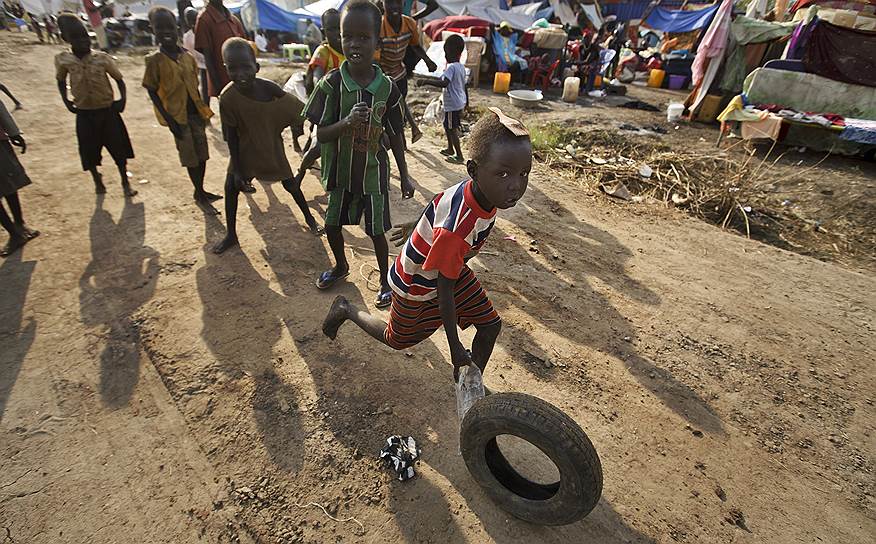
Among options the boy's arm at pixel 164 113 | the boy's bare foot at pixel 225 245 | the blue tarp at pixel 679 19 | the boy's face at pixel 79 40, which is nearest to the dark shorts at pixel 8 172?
the boy's face at pixel 79 40

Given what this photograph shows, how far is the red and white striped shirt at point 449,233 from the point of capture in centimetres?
168

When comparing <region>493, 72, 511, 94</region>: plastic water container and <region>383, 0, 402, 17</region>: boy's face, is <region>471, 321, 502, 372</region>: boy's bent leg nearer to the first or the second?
<region>383, 0, 402, 17</region>: boy's face

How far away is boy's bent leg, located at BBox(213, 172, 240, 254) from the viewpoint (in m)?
3.53

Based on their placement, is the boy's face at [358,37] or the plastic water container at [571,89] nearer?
the boy's face at [358,37]

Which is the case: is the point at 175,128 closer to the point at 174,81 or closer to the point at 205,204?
the point at 174,81

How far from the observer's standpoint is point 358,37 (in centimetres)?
242

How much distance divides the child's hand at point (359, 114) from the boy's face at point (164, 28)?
2.44 m

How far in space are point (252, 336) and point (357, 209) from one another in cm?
112

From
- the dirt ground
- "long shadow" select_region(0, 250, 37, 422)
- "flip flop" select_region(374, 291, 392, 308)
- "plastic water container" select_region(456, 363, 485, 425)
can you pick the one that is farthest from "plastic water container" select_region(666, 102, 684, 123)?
"long shadow" select_region(0, 250, 37, 422)

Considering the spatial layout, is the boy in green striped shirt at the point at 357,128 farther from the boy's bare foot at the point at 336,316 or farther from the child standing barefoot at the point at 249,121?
the child standing barefoot at the point at 249,121

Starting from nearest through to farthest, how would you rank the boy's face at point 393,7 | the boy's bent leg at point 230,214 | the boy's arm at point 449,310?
the boy's arm at point 449,310 < the boy's bent leg at point 230,214 < the boy's face at point 393,7

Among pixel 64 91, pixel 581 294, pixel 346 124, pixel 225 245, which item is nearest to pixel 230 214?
pixel 225 245

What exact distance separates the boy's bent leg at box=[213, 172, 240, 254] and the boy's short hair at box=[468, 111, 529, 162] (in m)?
2.60

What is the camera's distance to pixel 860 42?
7281 mm
